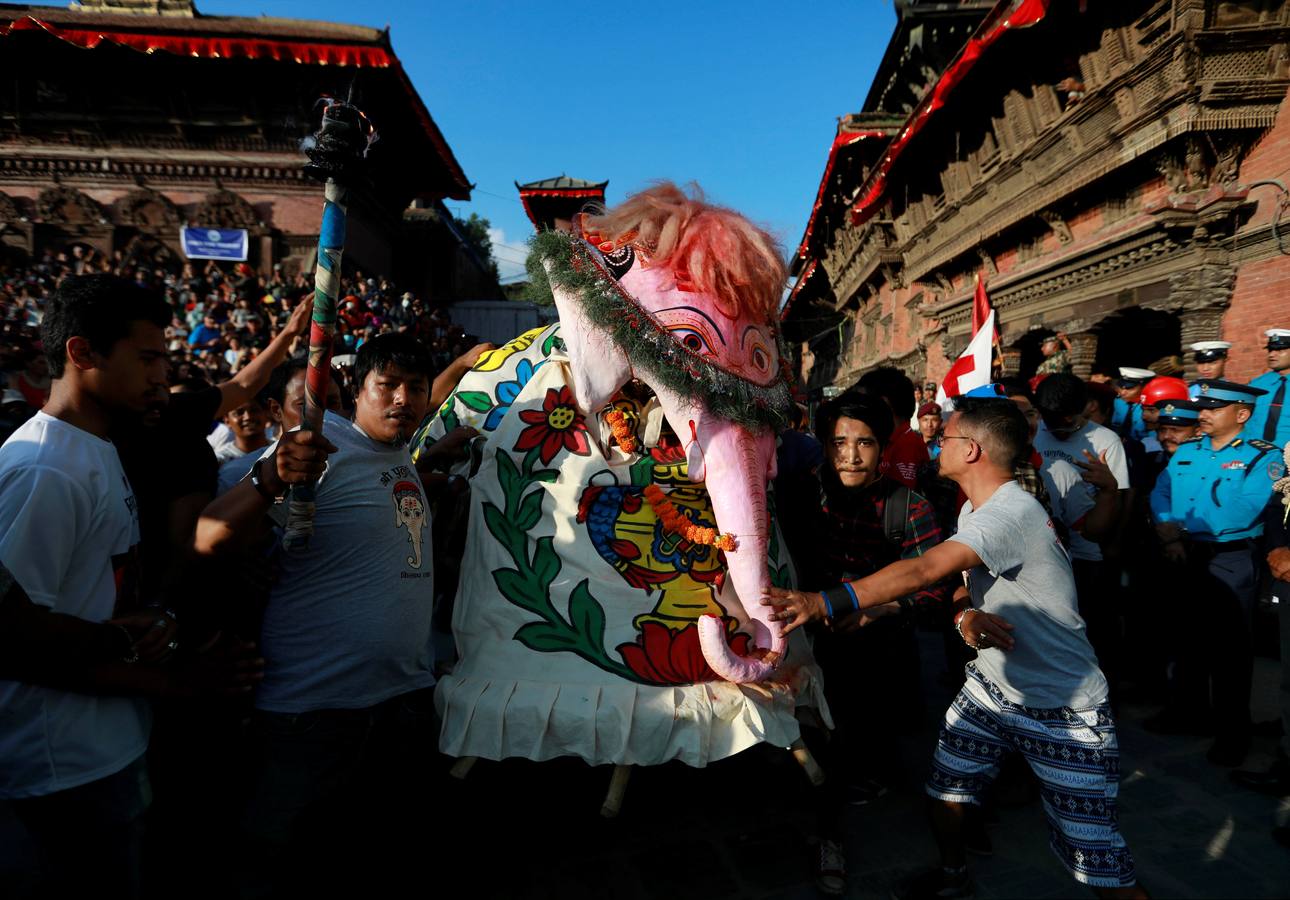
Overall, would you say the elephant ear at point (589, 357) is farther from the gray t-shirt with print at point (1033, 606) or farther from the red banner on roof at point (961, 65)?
the red banner on roof at point (961, 65)

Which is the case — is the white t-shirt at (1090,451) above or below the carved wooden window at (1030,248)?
below

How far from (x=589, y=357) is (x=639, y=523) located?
62cm

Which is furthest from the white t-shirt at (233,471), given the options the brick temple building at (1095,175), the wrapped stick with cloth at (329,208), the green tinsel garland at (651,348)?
the brick temple building at (1095,175)

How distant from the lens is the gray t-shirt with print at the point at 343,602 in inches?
76.9

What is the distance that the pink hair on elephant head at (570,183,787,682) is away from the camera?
2.19 metres

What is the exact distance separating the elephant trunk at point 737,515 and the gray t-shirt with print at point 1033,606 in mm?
630

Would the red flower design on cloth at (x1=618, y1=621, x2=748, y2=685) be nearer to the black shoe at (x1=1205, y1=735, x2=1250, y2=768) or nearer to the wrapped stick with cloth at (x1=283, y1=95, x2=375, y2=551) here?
the wrapped stick with cloth at (x1=283, y1=95, x2=375, y2=551)

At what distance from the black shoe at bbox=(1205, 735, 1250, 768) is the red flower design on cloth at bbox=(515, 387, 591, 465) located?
3.47m

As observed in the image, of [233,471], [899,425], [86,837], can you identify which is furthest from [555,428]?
[899,425]

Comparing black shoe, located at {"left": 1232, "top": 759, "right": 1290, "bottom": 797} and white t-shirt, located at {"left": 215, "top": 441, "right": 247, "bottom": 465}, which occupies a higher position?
white t-shirt, located at {"left": 215, "top": 441, "right": 247, "bottom": 465}

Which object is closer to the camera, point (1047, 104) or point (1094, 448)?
point (1094, 448)

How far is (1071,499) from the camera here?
3713 mm

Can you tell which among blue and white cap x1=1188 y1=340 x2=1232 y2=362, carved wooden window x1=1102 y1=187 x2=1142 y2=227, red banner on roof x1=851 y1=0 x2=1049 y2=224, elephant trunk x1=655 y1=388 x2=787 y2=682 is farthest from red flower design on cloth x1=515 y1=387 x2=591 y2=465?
red banner on roof x1=851 y1=0 x2=1049 y2=224

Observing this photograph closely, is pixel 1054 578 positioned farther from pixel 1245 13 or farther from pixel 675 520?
pixel 1245 13
